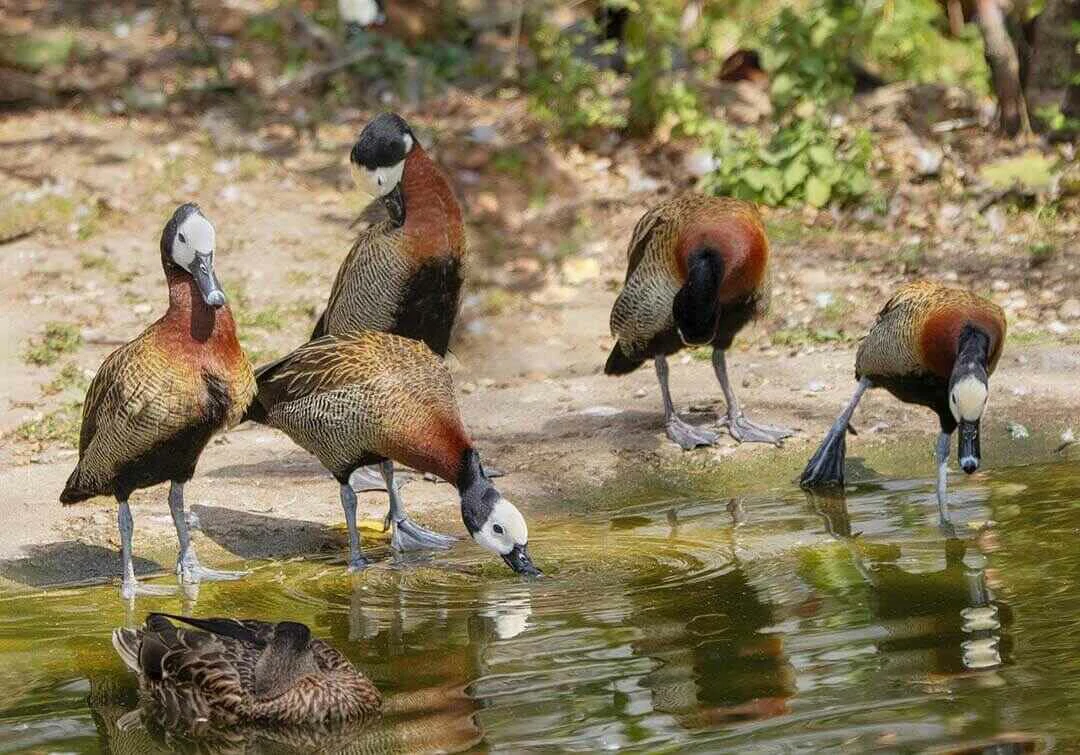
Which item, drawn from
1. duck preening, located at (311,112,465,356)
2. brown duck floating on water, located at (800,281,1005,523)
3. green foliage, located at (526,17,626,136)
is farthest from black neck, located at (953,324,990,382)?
green foliage, located at (526,17,626,136)

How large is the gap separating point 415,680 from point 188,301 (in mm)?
1791

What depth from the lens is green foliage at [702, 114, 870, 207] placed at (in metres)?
11.0

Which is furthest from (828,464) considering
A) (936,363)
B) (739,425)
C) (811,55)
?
(811,55)

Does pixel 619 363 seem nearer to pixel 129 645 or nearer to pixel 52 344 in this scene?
pixel 52 344

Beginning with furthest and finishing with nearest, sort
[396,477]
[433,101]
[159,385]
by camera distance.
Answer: [433,101]
[396,477]
[159,385]

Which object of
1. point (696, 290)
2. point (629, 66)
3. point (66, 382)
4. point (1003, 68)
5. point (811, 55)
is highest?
point (629, 66)

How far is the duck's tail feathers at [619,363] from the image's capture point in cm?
847

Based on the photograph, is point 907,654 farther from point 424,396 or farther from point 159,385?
point 159,385

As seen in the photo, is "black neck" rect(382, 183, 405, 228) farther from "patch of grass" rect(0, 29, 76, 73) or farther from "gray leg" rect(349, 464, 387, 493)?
"patch of grass" rect(0, 29, 76, 73)

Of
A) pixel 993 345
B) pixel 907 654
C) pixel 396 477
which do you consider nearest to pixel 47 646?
pixel 396 477

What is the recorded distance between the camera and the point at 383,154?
7797 millimetres

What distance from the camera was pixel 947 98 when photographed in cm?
1207

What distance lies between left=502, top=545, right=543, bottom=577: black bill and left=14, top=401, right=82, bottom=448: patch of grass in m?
2.92

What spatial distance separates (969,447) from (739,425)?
5.92 feet
